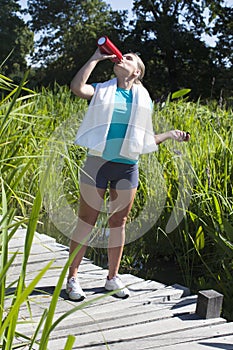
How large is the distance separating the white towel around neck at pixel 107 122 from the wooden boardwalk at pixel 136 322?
49 cm

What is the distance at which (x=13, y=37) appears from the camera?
89.8 ft

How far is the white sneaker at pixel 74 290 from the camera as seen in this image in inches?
108

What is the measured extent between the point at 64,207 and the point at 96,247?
0.60 metres

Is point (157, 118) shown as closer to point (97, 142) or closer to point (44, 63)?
point (97, 142)

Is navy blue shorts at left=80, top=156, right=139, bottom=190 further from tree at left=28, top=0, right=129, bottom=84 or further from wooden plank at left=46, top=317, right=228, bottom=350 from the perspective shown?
tree at left=28, top=0, right=129, bottom=84

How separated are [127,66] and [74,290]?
1059 mm

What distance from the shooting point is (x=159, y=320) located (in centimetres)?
253

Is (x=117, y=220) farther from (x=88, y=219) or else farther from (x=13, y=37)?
(x=13, y=37)

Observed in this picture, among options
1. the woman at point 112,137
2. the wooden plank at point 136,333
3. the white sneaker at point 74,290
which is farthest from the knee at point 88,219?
the wooden plank at point 136,333

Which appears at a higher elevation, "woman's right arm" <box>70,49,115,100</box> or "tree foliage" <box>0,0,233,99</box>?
"tree foliage" <box>0,0,233,99</box>

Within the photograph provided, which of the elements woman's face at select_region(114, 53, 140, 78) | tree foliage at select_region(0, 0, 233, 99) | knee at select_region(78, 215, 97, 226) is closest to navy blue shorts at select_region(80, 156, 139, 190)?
knee at select_region(78, 215, 97, 226)

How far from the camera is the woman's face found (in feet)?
8.84

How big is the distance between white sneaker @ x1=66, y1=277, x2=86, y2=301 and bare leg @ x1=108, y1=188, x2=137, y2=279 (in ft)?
0.67

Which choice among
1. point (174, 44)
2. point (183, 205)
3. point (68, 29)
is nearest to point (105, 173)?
point (183, 205)
